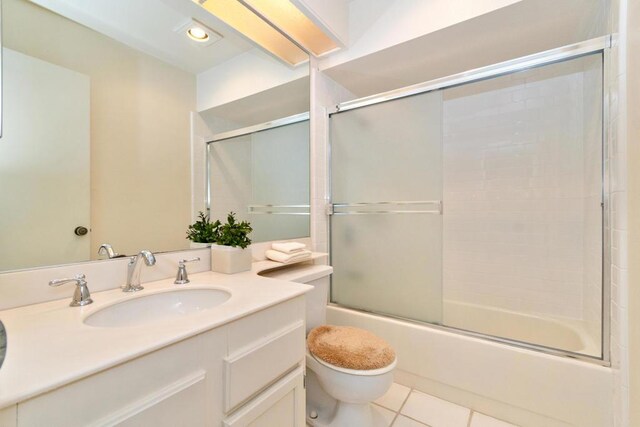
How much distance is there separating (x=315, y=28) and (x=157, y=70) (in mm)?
1050

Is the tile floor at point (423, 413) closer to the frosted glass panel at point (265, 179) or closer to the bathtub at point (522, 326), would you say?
the bathtub at point (522, 326)

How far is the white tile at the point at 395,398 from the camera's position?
1519mm

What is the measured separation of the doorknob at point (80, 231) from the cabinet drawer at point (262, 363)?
2.34ft

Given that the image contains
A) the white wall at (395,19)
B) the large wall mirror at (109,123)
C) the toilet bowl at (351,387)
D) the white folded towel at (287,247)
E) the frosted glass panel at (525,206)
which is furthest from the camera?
the frosted glass panel at (525,206)

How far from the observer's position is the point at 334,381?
1207 millimetres

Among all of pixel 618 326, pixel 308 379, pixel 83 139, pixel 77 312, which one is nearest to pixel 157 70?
pixel 83 139

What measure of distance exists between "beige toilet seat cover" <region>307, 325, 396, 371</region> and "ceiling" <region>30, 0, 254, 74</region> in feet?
4.70

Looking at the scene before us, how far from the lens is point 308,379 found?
4.87 feet

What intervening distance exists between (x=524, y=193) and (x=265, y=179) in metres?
1.92

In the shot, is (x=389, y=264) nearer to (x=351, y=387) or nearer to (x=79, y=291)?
(x=351, y=387)

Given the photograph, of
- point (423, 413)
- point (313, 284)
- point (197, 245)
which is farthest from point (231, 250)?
point (423, 413)

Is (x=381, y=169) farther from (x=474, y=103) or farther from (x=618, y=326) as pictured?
(x=618, y=326)

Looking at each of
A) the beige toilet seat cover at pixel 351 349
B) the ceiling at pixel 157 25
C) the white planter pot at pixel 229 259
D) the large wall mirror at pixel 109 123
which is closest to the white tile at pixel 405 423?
the beige toilet seat cover at pixel 351 349

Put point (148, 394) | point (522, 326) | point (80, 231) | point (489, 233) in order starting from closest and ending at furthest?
point (148, 394) → point (80, 231) → point (522, 326) → point (489, 233)
